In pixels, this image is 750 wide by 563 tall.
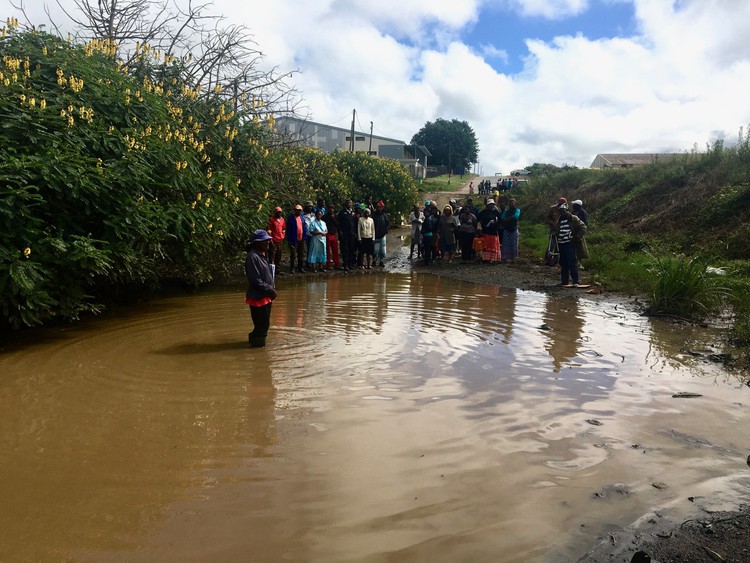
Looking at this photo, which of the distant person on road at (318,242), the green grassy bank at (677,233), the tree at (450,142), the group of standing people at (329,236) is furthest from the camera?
the tree at (450,142)

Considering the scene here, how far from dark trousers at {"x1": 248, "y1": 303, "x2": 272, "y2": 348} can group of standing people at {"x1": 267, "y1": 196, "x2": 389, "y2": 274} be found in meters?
6.15

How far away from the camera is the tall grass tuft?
8.49 metres

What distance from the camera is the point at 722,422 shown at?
15.0ft

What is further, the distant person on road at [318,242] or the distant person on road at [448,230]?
the distant person on road at [448,230]

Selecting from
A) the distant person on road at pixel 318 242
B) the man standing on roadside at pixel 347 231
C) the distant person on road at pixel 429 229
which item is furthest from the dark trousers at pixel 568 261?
the distant person on road at pixel 318 242

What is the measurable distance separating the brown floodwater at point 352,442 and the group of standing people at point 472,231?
7969mm

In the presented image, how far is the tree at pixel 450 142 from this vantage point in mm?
84625

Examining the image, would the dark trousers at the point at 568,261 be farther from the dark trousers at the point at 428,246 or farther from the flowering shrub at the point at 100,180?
the flowering shrub at the point at 100,180

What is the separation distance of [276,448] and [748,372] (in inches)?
197

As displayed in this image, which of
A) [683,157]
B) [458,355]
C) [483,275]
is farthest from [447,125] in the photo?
[458,355]

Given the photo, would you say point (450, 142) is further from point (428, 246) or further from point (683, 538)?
point (683, 538)

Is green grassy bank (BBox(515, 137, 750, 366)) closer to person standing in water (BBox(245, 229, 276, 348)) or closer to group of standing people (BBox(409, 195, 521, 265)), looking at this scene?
group of standing people (BBox(409, 195, 521, 265))

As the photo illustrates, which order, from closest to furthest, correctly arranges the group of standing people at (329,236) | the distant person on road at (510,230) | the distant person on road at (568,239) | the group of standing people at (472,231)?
the distant person on road at (568,239)
the group of standing people at (329,236)
the distant person on road at (510,230)
the group of standing people at (472,231)

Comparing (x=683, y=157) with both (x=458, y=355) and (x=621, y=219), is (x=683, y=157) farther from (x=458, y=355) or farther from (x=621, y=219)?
(x=458, y=355)
